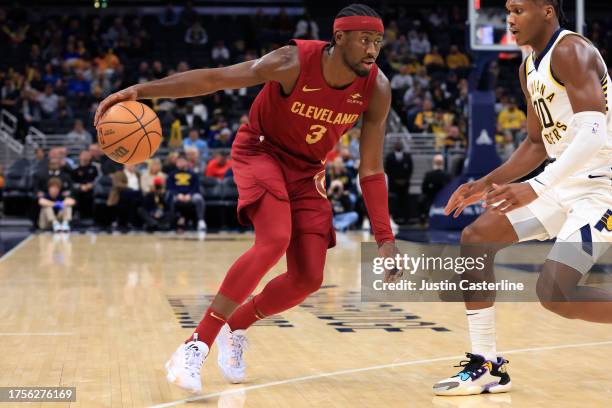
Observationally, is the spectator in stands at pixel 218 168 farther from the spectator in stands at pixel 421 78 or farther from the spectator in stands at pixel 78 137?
the spectator in stands at pixel 421 78

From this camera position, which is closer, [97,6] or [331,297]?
[331,297]

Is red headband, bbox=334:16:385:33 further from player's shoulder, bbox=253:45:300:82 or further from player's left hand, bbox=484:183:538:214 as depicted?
player's left hand, bbox=484:183:538:214

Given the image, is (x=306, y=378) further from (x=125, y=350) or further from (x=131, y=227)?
(x=131, y=227)

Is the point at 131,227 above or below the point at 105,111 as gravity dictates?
below

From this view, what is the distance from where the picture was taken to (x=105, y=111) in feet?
14.9

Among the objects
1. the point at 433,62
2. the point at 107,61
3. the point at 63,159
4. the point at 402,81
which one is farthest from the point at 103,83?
the point at 433,62

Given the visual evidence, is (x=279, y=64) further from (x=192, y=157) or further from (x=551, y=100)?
(x=192, y=157)

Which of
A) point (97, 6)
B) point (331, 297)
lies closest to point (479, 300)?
point (331, 297)

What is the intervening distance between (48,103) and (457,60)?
10.0m

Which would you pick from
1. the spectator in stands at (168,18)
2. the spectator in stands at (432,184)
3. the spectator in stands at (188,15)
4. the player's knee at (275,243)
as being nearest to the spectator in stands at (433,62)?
the spectator in stands at (188,15)

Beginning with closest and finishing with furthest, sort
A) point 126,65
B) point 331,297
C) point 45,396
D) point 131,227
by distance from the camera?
point 45,396, point 331,297, point 131,227, point 126,65

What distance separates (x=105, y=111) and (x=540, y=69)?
202 centimetres

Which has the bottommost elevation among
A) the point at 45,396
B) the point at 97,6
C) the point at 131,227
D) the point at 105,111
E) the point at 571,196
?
the point at 131,227

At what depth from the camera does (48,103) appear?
21578mm
